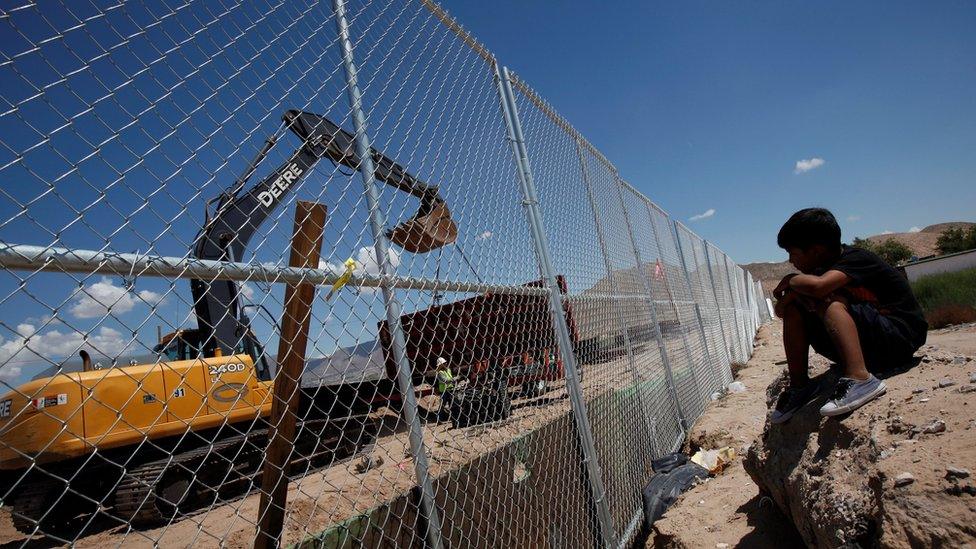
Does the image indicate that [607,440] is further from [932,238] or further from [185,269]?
[932,238]

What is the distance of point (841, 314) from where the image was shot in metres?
2.60

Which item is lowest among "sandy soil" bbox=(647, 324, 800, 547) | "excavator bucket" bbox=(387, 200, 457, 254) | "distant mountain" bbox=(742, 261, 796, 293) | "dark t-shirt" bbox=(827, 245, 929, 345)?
"sandy soil" bbox=(647, 324, 800, 547)

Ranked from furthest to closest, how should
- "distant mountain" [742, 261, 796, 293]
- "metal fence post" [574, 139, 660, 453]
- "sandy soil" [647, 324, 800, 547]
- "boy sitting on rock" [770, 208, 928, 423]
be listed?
1. "distant mountain" [742, 261, 796, 293]
2. "metal fence post" [574, 139, 660, 453]
3. "sandy soil" [647, 324, 800, 547]
4. "boy sitting on rock" [770, 208, 928, 423]

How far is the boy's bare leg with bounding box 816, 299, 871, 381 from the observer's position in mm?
2488

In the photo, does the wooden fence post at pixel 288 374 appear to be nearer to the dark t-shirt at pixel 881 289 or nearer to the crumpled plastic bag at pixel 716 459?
the dark t-shirt at pixel 881 289

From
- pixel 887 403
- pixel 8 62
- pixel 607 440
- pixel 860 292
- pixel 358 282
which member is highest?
pixel 8 62

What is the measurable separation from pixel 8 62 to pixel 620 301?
413cm

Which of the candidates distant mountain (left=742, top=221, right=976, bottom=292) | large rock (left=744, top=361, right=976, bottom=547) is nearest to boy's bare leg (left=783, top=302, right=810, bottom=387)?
large rock (left=744, top=361, right=976, bottom=547)

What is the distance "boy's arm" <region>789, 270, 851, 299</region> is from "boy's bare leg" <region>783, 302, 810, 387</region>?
32 cm

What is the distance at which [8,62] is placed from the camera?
1.17 m

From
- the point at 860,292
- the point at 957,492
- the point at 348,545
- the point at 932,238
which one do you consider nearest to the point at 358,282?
the point at 348,545

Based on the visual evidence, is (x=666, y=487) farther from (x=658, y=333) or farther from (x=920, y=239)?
(x=920, y=239)

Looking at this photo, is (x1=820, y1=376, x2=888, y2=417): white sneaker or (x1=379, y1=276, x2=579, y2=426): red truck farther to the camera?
(x1=379, y1=276, x2=579, y2=426): red truck

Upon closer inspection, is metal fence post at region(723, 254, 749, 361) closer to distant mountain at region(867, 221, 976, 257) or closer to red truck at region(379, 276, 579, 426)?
red truck at region(379, 276, 579, 426)
